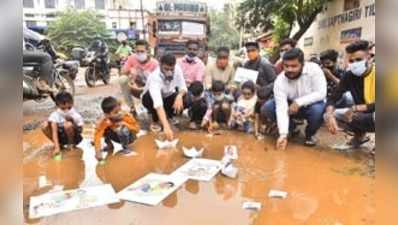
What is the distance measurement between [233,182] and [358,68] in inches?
47.5

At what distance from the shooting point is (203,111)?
12.1 feet

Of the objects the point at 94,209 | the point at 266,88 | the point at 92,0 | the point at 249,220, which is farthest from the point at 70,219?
the point at 92,0

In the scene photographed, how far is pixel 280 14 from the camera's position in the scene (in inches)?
249


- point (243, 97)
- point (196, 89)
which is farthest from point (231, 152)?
point (196, 89)

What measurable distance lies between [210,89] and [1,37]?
128 inches

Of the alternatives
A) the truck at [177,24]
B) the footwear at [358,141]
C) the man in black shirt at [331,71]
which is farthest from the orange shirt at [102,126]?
the truck at [177,24]

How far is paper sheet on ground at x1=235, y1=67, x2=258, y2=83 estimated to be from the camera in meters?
3.64

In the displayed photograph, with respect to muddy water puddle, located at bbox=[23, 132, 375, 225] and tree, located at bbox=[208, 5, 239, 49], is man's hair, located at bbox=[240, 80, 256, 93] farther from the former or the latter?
tree, located at bbox=[208, 5, 239, 49]

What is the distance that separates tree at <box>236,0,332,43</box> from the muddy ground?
3.00m

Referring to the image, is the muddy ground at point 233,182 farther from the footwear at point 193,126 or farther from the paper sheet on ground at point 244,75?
the paper sheet on ground at point 244,75

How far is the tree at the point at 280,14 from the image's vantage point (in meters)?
5.87

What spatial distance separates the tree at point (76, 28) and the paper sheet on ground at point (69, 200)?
5063 mm

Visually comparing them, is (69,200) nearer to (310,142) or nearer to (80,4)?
(310,142)

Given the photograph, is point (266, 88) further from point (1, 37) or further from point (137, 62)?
point (1, 37)
